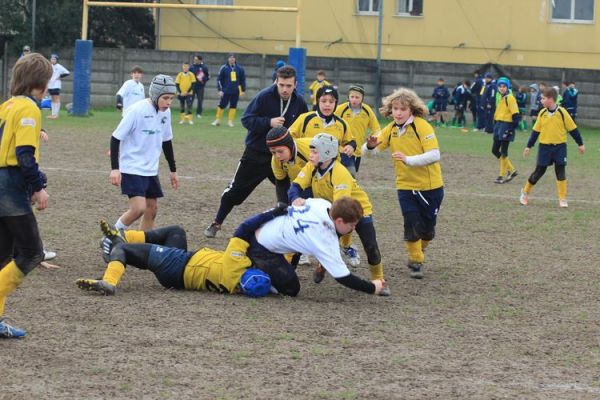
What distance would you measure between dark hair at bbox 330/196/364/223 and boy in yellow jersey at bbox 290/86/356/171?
2.52 m

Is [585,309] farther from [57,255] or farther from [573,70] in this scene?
[573,70]

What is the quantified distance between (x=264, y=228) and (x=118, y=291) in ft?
4.49

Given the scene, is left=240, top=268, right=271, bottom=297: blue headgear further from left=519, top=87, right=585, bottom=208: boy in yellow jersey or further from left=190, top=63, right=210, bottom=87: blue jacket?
left=190, top=63, right=210, bottom=87: blue jacket

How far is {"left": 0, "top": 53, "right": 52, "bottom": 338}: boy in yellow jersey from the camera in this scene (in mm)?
7254

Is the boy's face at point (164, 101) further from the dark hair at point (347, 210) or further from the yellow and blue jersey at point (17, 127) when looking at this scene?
the yellow and blue jersey at point (17, 127)

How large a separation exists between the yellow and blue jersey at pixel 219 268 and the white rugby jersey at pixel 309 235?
0.69 feet

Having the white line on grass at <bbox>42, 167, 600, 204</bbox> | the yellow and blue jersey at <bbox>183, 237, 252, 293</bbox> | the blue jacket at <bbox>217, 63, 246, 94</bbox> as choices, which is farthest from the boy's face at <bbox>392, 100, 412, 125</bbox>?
the blue jacket at <bbox>217, 63, 246, 94</bbox>

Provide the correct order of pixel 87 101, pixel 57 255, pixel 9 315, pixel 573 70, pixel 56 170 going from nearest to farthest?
pixel 9 315, pixel 57 255, pixel 56 170, pixel 87 101, pixel 573 70

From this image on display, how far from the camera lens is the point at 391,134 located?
10992 mm

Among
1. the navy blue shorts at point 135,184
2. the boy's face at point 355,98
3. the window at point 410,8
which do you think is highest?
the window at point 410,8

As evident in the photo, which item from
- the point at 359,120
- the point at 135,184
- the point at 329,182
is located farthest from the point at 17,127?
the point at 359,120

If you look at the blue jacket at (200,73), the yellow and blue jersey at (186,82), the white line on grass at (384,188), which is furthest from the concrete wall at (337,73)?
the white line on grass at (384,188)

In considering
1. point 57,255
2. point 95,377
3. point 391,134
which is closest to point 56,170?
point 57,255

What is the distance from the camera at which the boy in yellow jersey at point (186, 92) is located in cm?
3397
